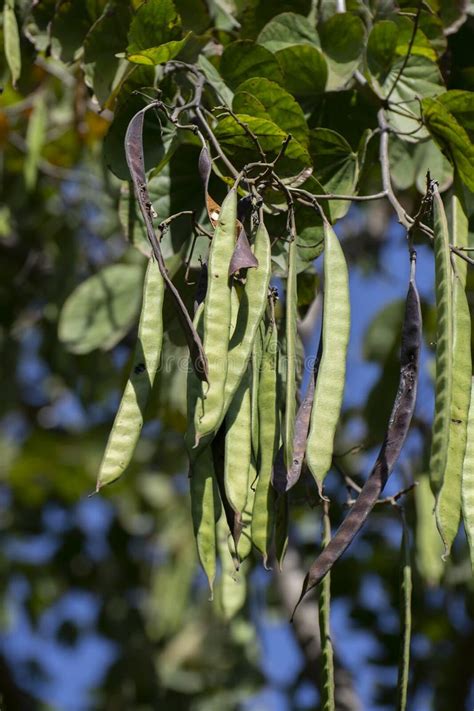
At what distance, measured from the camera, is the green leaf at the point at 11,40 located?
73.9 inches

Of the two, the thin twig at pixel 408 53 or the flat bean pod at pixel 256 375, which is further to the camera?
the thin twig at pixel 408 53

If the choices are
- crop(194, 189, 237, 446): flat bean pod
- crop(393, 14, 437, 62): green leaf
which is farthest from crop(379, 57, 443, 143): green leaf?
crop(194, 189, 237, 446): flat bean pod

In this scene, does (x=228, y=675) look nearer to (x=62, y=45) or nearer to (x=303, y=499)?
(x=303, y=499)

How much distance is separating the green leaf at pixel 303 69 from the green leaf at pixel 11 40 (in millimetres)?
485

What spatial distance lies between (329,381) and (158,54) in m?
0.65

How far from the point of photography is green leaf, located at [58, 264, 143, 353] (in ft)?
8.89

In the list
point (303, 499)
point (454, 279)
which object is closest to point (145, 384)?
point (454, 279)

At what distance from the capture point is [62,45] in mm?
2012

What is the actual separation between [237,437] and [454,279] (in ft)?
1.11

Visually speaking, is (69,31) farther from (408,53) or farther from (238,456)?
(238,456)

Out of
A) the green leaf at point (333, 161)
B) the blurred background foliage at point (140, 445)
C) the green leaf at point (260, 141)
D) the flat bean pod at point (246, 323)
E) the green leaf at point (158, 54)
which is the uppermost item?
the green leaf at point (158, 54)

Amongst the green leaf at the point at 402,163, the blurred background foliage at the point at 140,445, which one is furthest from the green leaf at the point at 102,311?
the green leaf at the point at 402,163

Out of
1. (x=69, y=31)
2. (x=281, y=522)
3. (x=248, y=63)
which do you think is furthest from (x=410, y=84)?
(x=281, y=522)

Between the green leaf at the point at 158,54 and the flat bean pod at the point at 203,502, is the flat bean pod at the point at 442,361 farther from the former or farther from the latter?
the green leaf at the point at 158,54
